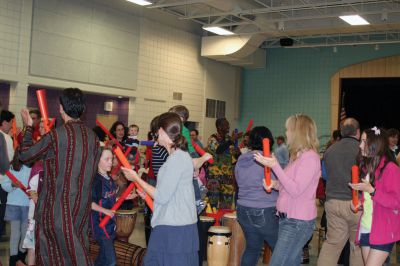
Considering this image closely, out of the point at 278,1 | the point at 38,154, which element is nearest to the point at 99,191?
the point at 38,154

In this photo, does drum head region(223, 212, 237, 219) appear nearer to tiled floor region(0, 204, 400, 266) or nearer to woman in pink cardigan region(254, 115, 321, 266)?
tiled floor region(0, 204, 400, 266)

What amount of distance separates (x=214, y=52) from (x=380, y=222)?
10435 millimetres

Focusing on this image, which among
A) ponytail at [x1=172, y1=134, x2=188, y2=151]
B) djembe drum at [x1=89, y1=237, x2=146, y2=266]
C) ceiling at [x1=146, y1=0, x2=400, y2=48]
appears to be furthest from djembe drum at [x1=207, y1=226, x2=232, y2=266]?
ceiling at [x1=146, y1=0, x2=400, y2=48]

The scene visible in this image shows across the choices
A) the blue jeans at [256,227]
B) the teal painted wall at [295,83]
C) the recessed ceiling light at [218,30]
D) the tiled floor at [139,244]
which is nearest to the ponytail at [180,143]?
the blue jeans at [256,227]

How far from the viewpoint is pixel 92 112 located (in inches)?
460

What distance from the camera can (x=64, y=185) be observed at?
3115 millimetres

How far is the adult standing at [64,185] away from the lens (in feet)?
10.2

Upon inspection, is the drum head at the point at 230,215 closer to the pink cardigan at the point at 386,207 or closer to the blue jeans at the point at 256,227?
the blue jeans at the point at 256,227

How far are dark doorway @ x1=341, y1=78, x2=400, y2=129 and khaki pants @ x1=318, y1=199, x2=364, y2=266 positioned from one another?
1027 cm

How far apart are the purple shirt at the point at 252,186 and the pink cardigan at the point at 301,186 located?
569 mm

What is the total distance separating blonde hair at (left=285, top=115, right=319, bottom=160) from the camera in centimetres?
346

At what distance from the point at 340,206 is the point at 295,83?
11.1 meters

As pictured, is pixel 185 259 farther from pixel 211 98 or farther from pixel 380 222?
pixel 211 98

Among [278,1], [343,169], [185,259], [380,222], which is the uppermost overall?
[278,1]
